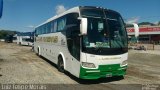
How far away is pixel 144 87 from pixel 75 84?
290cm

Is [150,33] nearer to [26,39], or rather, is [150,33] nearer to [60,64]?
[26,39]

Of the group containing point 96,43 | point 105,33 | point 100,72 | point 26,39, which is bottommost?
point 100,72

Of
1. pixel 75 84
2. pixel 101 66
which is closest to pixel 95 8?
pixel 101 66

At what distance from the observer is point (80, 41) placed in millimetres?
10891

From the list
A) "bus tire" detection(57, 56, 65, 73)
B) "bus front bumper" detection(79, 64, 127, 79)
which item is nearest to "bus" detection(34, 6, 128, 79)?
"bus front bumper" detection(79, 64, 127, 79)

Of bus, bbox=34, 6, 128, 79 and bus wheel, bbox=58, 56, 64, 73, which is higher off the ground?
bus, bbox=34, 6, 128, 79

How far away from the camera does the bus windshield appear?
1079cm

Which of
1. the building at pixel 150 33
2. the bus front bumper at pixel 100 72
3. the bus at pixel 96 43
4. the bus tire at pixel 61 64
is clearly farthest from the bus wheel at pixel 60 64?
the building at pixel 150 33

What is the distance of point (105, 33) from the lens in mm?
11078

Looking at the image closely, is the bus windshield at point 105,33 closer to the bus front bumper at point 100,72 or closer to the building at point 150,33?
the bus front bumper at point 100,72

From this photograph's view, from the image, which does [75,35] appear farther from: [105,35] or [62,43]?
[62,43]

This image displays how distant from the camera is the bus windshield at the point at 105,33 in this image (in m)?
10.8

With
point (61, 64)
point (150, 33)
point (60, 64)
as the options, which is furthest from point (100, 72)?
point (150, 33)

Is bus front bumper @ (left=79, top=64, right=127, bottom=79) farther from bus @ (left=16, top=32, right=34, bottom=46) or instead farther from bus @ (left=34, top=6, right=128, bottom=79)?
bus @ (left=16, top=32, right=34, bottom=46)
